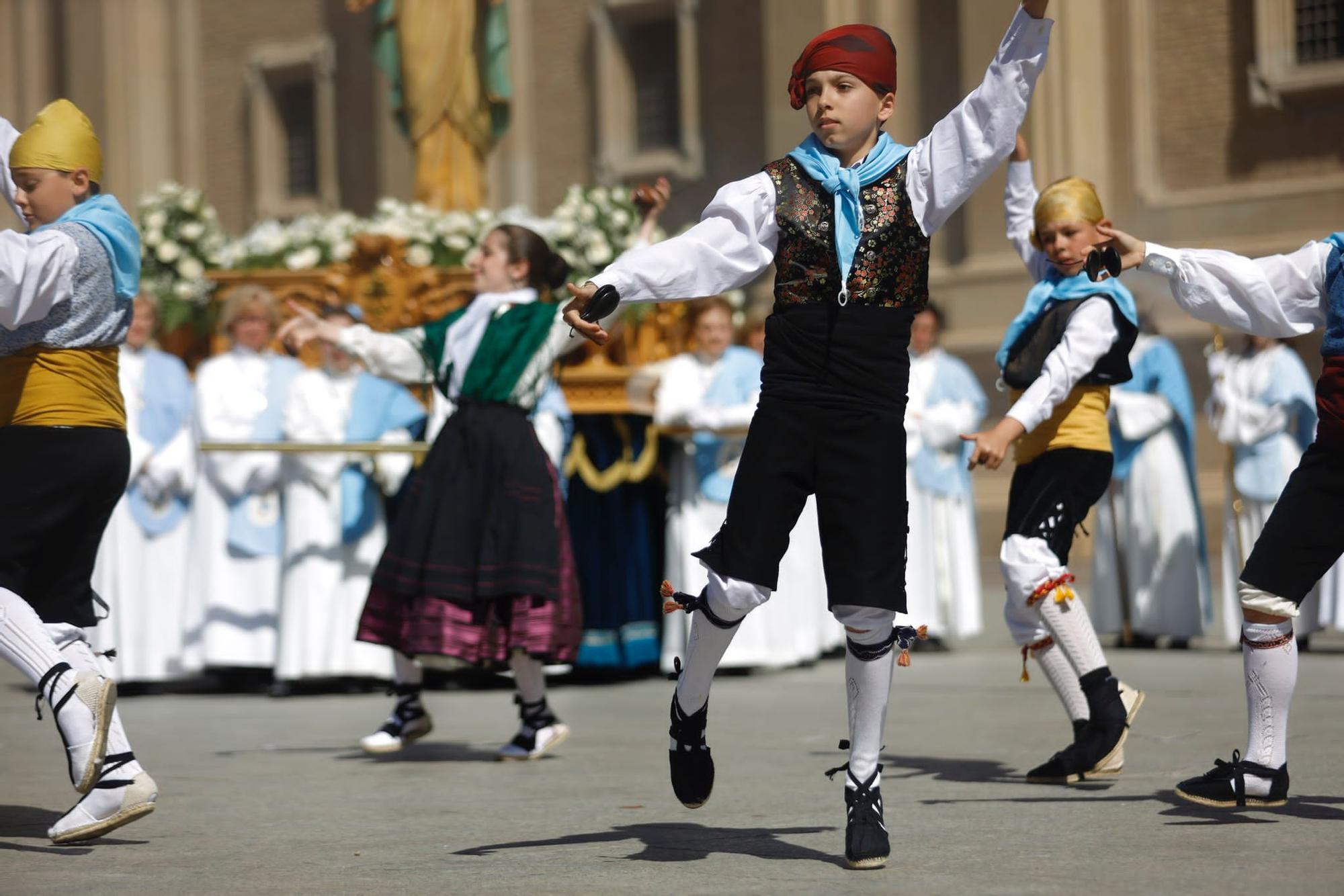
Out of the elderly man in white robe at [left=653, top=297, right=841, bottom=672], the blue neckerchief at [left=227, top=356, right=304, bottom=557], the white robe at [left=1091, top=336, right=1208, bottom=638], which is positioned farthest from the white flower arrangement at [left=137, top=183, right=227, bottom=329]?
the white robe at [left=1091, top=336, right=1208, bottom=638]

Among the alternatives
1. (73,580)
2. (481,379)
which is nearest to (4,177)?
(73,580)

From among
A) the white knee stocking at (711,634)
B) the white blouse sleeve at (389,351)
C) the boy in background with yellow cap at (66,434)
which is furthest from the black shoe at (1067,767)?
the white blouse sleeve at (389,351)

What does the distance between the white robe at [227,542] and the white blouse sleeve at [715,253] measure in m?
5.50

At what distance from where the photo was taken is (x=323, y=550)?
380 inches

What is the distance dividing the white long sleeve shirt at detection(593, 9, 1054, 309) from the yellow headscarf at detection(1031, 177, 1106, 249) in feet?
4.63

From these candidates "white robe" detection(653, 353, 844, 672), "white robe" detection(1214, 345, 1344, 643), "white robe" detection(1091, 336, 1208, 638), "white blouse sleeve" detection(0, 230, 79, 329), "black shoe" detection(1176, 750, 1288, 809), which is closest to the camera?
"white blouse sleeve" detection(0, 230, 79, 329)

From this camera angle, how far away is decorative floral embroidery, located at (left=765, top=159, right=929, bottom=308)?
4605 mm

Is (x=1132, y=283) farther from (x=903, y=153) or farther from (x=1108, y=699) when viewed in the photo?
(x=903, y=153)

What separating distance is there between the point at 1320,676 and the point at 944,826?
425 cm

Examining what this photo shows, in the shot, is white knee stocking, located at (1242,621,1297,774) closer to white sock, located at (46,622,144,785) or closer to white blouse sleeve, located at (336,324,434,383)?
white sock, located at (46,622,144,785)

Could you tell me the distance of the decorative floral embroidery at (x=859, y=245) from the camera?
4605mm

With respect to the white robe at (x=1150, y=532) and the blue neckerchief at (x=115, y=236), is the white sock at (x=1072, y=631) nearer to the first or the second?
the blue neckerchief at (x=115, y=236)

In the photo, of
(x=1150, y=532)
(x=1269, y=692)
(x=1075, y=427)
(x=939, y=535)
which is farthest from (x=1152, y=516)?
(x=1269, y=692)

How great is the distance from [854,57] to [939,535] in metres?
7.04
